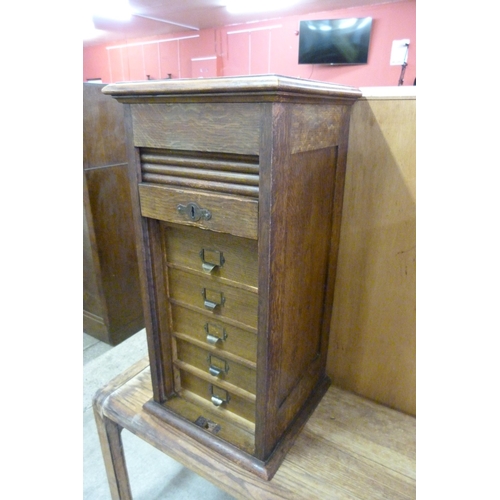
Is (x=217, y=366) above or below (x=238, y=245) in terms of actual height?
below

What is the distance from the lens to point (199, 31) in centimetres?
621

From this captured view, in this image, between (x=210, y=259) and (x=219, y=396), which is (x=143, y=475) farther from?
(x=210, y=259)

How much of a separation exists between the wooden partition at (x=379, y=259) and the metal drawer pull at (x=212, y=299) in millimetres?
329

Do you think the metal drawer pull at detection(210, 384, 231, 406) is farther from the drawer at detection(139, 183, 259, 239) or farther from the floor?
the floor

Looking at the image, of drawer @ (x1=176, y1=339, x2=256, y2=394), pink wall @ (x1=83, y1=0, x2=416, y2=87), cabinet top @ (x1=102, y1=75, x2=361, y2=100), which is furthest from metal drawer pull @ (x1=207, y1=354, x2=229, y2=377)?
pink wall @ (x1=83, y1=0, x2=416, y2=87)

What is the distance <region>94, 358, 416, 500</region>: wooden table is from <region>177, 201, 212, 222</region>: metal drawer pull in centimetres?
49

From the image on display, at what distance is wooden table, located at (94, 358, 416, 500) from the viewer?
0.69 meters

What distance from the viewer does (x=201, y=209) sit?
2.01ft

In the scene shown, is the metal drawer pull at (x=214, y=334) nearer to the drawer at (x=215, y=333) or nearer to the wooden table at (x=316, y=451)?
the drawer at (x=215, y=333)

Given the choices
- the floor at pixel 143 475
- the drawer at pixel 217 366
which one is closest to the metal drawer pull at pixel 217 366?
the drawer at pixel 217 366

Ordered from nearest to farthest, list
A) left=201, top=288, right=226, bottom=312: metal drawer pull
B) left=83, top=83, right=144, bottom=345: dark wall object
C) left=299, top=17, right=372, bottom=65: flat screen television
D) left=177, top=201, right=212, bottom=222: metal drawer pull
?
1. left=177, top=201, right=212, bottom=222: metal drawer pull
2. left=201, top=288, right=226, bottom=312: metal drawer pull
3. left=83, top=83, right=144, bottom=345: dark wall object
4. left=299, top=17, right=372, bottom=65: flat screen television

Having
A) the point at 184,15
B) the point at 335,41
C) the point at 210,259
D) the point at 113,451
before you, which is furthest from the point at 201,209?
the point at 184,15

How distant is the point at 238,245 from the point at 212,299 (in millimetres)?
143

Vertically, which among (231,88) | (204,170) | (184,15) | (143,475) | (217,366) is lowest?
(143,475)
